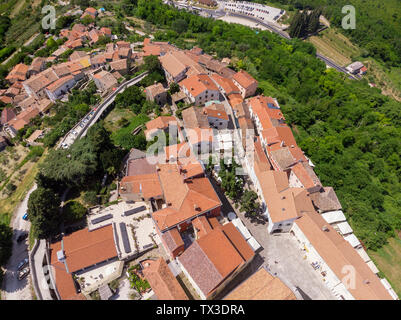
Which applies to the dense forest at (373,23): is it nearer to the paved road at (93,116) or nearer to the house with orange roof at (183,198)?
the paved road at (93,116)

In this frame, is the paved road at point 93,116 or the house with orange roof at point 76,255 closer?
the house with orange roof at point 76,255

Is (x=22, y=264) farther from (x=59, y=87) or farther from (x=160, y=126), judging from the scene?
(x=59, y=87)

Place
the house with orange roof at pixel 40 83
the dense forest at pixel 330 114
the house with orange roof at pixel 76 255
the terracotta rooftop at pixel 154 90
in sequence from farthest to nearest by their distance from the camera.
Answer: the house with orange roof at pixel 40 83 < the terracotta rooftop at pixel 154 90 < the dense forest at pixel 330 114 < the house with orange roof at pixel 76 255

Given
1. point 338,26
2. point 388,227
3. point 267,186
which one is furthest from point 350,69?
point 267,186

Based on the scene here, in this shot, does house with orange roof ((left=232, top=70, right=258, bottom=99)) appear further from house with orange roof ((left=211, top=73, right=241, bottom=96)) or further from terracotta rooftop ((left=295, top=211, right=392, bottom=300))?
terracotta rooftop ((left=295, top=211, right=392, bottom=300))

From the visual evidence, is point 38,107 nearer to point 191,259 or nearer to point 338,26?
point 191,259

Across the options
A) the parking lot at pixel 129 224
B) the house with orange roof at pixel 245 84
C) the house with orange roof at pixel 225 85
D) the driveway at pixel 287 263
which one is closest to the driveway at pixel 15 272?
the parking lot at pixel 129 224
